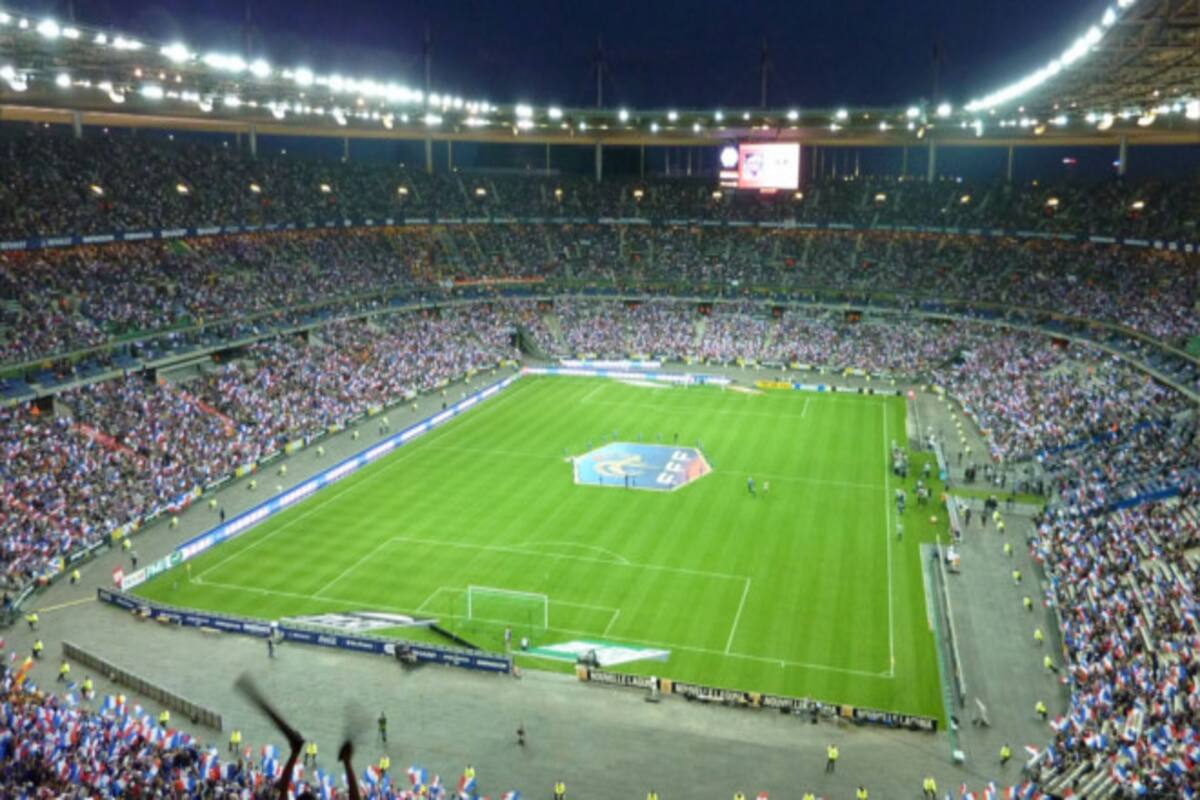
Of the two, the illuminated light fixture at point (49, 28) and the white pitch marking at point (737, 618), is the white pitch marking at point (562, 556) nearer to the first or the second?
the white pitch marking at point (737, 618)

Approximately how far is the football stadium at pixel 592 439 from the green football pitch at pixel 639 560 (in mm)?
237

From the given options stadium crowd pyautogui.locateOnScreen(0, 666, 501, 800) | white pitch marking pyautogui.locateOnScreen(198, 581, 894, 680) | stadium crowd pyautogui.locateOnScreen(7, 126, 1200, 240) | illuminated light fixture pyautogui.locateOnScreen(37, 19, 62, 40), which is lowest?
white pitch marking pyautogui.locateOnScreen(198, 581, 894, 680)

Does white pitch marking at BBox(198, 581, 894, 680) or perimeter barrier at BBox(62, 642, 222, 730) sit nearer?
perimeter barrier at BBox(62, 642, 222, 730)

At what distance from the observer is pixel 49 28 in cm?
3512

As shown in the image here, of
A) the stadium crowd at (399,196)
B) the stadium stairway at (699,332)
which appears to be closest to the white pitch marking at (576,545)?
the stadium crowd at (399,196)

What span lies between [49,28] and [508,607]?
26.7 meters

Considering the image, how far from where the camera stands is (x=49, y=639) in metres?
32.8

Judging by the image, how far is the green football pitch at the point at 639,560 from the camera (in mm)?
32844

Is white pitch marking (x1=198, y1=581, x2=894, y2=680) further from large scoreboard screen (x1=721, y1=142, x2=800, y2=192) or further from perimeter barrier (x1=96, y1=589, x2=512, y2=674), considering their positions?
large scoreboard screen (x1=721, y1=142, x2=800, y2=192)

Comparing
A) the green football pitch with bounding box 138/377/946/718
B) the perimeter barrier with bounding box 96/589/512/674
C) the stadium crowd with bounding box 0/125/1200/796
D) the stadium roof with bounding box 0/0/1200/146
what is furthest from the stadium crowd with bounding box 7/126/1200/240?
the perimeter barrier with bounding box 96/589/512/674

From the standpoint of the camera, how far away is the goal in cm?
3482

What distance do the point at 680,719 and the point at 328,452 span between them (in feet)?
105

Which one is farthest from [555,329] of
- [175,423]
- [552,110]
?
[175,423]

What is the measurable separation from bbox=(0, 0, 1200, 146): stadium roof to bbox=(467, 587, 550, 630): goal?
25.7 metres
